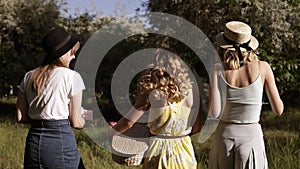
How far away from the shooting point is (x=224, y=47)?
12.2ft

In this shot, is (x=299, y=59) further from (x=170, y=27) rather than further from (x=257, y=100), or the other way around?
(x=257, y=100)

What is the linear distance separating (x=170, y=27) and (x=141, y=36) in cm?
300

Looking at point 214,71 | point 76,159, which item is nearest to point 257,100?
point 214,71

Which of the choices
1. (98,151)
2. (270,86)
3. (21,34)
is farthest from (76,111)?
(21,34)

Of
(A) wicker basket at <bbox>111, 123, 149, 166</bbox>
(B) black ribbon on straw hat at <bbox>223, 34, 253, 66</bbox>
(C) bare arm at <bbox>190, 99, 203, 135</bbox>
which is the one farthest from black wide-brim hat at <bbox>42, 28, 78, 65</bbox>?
(B) black ribbon on straw hat at <bbox>223, 34, 253, 66</bbox>

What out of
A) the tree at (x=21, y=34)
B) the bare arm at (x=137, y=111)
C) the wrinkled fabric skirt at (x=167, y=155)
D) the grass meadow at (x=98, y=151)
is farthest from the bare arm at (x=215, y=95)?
the tree at (x=21, y=34)

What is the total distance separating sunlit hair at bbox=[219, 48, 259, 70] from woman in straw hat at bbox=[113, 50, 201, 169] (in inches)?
11.5

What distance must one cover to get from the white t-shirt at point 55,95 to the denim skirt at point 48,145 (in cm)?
6

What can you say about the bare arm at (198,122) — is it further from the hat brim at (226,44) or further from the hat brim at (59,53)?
the hat brim at (59,53)

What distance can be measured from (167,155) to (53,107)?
2.97 ft

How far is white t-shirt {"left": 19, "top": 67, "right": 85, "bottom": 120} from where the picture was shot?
146 inches

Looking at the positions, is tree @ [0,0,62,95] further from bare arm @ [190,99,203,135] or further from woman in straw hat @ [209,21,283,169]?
woman in straw hat @ [209,21,283,169]

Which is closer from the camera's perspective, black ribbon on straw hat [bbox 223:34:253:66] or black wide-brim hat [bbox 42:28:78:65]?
black ribbon on straw hat [bbox 223:34:253:66]

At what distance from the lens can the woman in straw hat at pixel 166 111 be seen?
3592 millimetres
